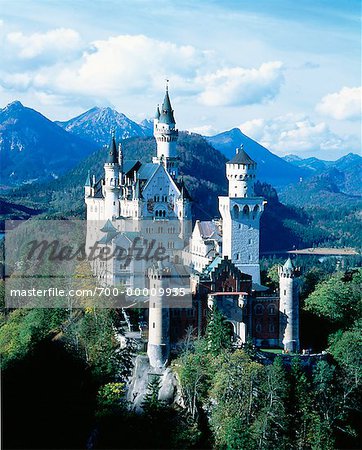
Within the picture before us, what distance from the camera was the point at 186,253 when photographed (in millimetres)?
68062

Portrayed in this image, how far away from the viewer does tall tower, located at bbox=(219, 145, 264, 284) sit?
5838 centimetres

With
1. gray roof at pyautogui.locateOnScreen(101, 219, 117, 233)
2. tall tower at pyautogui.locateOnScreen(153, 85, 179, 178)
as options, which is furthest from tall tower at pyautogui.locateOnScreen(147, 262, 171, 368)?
tall tower at pyautogui.locateOnScreen(153, 85, 179, 178)

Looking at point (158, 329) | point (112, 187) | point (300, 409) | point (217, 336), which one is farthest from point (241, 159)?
point (300, 409)

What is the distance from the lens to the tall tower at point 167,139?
75.2 m

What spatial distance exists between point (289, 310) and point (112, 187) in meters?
24.9

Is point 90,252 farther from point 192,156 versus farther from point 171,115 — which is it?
point 192,156

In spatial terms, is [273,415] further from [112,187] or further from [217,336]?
[112,187]

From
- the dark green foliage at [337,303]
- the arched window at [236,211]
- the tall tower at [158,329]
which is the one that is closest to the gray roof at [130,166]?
the arched window at [236,211]

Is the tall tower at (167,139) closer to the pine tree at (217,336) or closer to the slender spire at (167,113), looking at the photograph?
the slender spire at (167,113)

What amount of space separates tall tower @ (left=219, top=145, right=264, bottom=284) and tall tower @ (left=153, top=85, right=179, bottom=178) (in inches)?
648

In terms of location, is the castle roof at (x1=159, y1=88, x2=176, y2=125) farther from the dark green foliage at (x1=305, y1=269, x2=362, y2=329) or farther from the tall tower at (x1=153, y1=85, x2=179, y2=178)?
the dark green foliage at (x1=305, y1=269, x2=362, y2=329)

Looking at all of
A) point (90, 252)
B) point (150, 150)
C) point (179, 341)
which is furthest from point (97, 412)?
point (150, 150)

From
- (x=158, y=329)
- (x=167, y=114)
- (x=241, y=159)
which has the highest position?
(x=167, y=114)

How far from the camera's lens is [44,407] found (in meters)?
53.0
